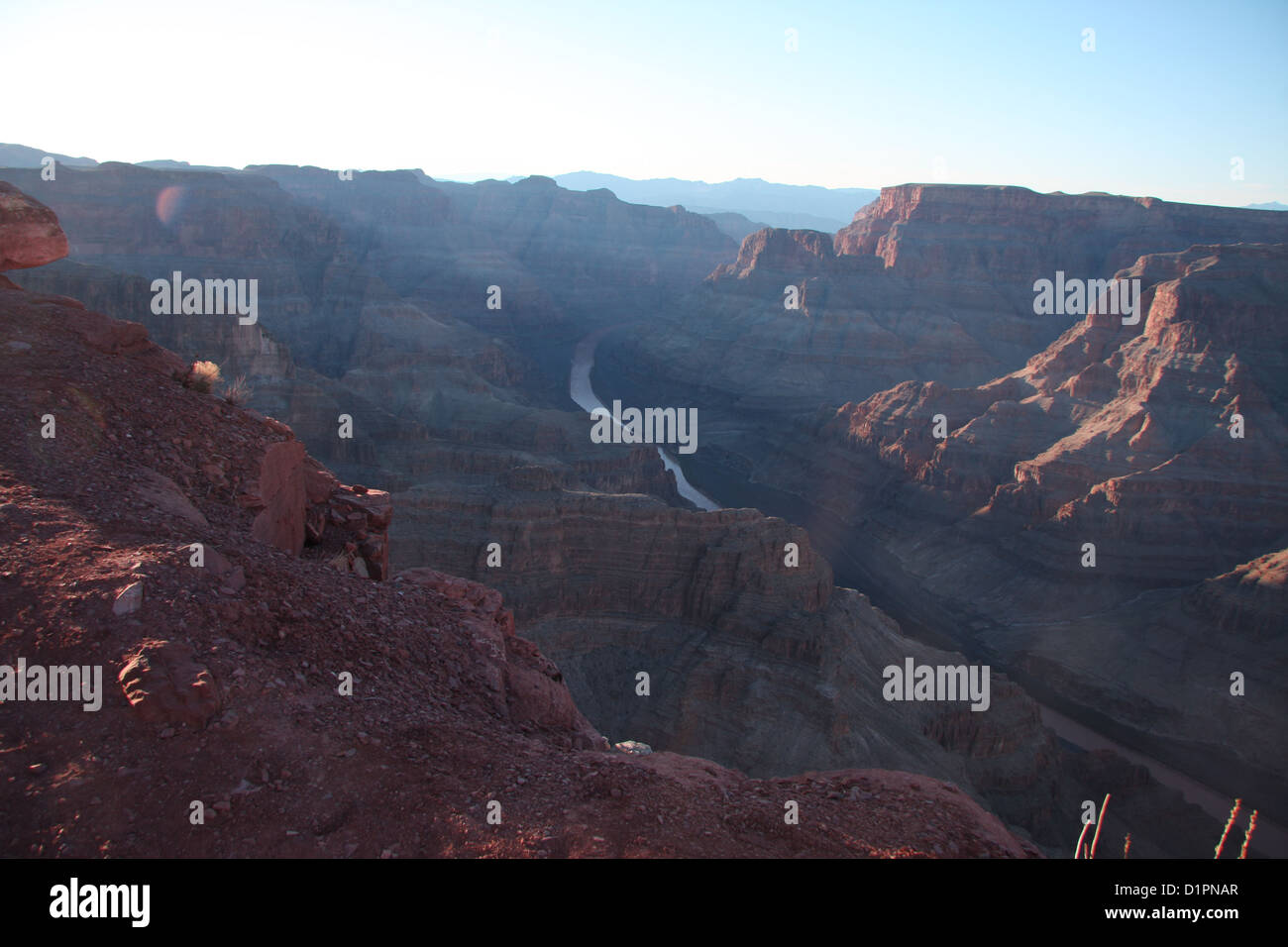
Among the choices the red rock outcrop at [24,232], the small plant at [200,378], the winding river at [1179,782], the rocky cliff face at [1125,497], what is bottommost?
the winding river at [1179,782]

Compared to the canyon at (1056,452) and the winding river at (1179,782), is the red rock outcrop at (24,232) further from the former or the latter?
the canyon at (1056,452)

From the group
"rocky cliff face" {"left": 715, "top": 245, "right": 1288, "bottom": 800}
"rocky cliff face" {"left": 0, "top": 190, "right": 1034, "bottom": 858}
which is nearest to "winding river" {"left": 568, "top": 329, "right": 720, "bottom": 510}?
"rocky cliff face" {"left": 715, "top": 245, "right": 1288, "bottom": 800}

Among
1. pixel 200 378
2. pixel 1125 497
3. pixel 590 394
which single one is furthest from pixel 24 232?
pixel 590 394

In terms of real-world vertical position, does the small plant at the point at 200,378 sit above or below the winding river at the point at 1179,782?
above

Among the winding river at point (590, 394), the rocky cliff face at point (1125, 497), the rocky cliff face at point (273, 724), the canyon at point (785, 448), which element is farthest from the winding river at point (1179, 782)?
the rocky cliff face at point (273, 724)

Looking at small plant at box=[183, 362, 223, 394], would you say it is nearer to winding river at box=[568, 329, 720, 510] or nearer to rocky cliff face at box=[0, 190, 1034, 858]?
rocky cliff face at box=[0, 190, 1034, 858]

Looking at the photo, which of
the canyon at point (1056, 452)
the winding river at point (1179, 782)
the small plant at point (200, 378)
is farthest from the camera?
the canyon at point (1056, 452)

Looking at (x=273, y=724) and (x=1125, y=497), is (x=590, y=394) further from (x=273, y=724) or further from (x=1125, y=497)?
(x=273, y=724)
